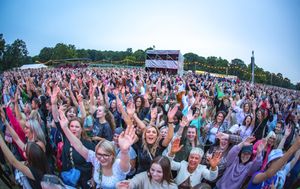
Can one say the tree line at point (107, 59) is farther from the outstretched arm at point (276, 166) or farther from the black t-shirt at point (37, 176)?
the outstretched arm at point (276, 166)

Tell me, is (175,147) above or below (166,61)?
below

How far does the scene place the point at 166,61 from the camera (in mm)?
27656

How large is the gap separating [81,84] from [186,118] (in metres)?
7.16

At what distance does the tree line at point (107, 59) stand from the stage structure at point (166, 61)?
6.87m

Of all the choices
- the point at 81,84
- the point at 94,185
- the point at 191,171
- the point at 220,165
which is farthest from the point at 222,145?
the point at 81,84

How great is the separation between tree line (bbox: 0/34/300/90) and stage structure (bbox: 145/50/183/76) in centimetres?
687

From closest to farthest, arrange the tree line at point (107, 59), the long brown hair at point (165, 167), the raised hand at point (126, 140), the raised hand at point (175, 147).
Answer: the raised hand at point (126, 140)
the long brown hair at point (165, 167)
the raised hand at point (175, 147)
the tree line at point (107, 59)

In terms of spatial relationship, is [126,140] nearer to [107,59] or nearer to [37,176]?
[37,176]

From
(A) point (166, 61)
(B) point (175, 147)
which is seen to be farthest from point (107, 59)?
(B) point (175, 147)

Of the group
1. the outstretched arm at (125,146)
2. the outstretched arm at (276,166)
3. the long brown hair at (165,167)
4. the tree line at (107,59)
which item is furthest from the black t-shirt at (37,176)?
the tree line at (107,59)

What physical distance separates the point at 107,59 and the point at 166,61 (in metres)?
61.7

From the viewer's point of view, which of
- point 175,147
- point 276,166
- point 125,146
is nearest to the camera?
point 125,146

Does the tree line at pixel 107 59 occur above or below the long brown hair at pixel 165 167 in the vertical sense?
above

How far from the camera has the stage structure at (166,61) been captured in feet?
89.3
